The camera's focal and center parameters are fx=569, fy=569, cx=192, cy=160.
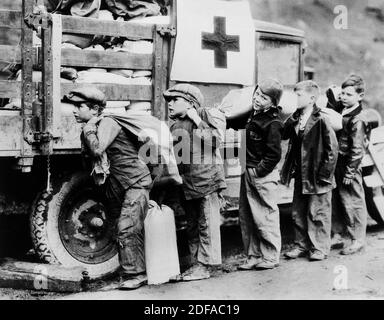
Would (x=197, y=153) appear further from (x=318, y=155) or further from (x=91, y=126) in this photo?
(x=318, y=155)

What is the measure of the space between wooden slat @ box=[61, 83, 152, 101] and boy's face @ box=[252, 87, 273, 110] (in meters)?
0.82

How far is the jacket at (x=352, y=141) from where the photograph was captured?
16.4 feet

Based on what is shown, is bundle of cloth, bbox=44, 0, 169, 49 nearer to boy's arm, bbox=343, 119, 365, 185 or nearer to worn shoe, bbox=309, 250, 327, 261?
boy's arm, bbox=343, 119, 365, 185

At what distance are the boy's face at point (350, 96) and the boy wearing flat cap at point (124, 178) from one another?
2050mm

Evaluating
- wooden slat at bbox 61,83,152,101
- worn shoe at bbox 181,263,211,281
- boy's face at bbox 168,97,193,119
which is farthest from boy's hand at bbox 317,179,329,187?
wooden slat at bbox 61,83,152,101

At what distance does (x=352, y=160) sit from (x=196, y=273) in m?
1.75

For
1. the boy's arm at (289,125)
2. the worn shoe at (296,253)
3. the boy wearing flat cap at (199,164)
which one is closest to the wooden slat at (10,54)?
the boy wearing flat cap at (199,164)

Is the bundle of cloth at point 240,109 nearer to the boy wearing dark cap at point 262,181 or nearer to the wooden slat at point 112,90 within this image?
the boy wearing dark cap at point 262,181

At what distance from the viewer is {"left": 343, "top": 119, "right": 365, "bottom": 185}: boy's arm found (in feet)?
16.4
